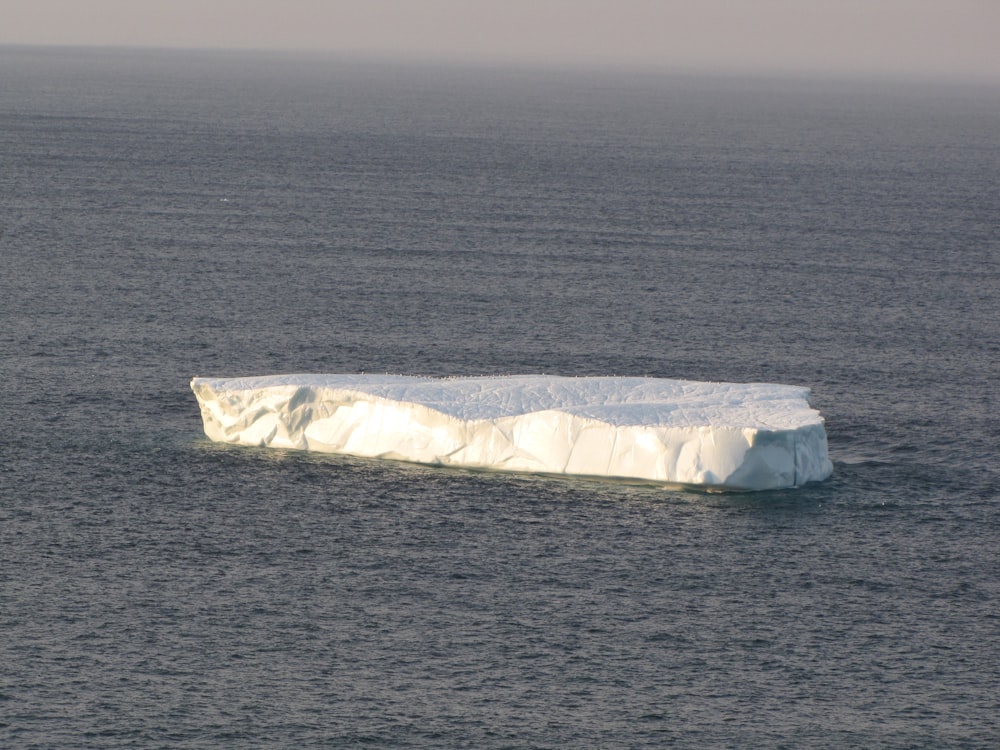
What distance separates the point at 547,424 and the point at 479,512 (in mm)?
3263

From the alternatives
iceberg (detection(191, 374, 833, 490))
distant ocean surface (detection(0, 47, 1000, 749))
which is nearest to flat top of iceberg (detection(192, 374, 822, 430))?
iceberg (detection(191, 374, 833, 490))

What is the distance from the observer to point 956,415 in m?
46.6

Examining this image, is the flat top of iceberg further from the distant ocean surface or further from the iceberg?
the distant ocean surface

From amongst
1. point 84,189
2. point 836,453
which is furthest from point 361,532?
point 84,189

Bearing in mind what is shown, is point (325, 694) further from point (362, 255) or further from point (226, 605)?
Answer: point (362, 255)

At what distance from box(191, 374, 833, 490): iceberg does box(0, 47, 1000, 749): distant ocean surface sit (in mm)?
682

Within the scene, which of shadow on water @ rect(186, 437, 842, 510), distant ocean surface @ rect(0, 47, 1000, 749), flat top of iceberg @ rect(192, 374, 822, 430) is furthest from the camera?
flat top of iceberg @ rect(192, 374, 822, 430)

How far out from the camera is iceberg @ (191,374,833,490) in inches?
1505

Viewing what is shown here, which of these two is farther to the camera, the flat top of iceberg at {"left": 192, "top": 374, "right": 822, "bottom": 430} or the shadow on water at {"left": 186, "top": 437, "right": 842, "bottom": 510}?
the flat top of iceberg at {"left": 192, "top": 374, "right": 822, "bottom": 430}

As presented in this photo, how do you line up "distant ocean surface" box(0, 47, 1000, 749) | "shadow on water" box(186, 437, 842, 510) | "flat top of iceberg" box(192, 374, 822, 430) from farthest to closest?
"flat top of iceberg" box(192, 374, 822, 430)
"shadow on water" box(186, 437, 842, 510)
"distant ocean surface" box(0, 47, 1000, 749)

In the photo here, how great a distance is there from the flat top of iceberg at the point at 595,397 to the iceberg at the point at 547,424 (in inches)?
1.5

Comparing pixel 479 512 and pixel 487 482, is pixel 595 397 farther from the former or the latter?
pixel 479 512

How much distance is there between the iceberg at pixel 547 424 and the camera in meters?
38.2

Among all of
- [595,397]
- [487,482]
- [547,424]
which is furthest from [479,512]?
[595,397]
